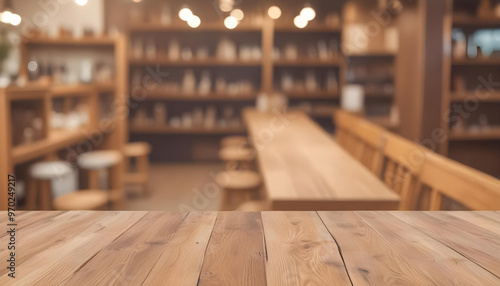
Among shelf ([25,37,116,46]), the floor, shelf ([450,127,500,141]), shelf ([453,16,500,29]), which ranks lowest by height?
the floor

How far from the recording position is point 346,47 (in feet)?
21.2

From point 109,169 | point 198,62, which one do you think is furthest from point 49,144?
point 198,62

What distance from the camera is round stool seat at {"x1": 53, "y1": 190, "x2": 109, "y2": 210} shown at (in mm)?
3238

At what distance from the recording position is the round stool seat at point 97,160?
4.11 meters

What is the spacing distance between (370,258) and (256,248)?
249 millimetres

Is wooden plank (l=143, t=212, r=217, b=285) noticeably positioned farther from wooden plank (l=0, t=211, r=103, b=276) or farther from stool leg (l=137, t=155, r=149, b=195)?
stool leg (l=137, t=155, r=149, b=195)

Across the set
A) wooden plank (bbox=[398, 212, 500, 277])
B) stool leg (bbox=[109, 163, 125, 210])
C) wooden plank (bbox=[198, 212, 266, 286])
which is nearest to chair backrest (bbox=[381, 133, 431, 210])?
wooden plank (bbox=[398, 212, 500, 277])

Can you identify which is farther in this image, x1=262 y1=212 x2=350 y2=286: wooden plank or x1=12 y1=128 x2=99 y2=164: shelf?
x1=12 y1=128 x2=99 y2=164: shelf

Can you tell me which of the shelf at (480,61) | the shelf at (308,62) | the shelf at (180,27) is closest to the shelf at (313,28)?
the shelf at (180,27)

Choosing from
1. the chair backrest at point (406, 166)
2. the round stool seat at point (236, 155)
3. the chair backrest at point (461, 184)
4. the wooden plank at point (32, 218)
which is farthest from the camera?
the round stool seat at point (236, 155)

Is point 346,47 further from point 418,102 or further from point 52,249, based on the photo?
point 52,249

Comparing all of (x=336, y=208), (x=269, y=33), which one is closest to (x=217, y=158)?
(x=269, y=33)

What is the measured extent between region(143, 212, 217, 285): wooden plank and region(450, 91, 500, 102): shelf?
16.8 ft

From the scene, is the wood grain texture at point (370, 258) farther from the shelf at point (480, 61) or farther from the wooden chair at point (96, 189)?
the shelf at point (480, 61)
